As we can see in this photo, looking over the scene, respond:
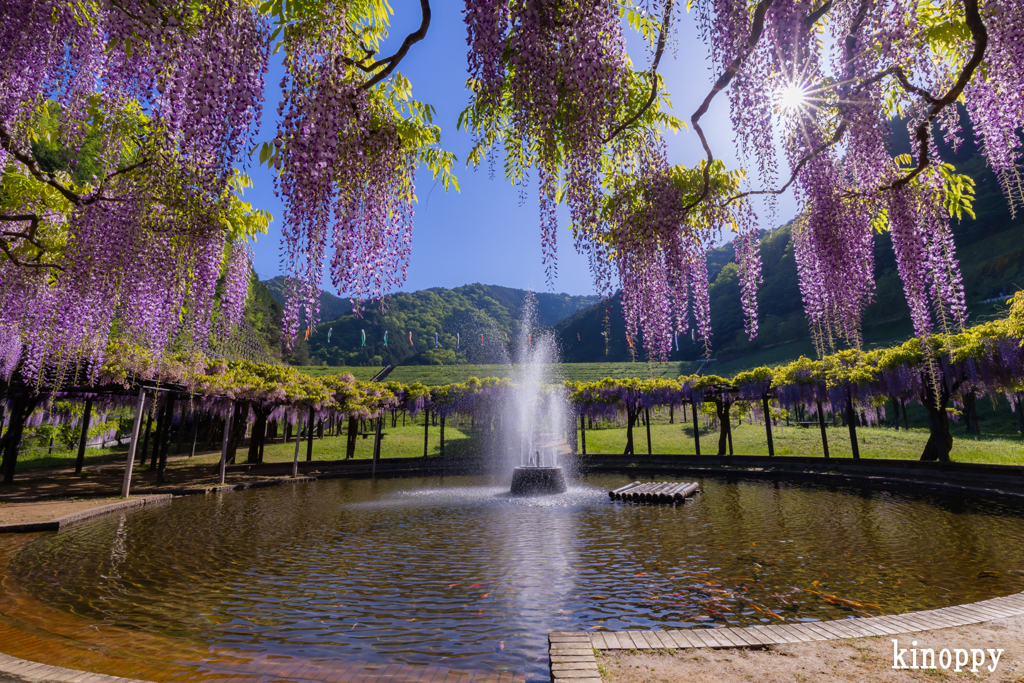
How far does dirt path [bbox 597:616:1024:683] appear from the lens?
332 centimetres

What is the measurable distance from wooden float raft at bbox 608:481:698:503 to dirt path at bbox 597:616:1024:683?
916 cm

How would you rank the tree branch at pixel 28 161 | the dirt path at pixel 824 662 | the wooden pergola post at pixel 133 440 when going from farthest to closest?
the wooden pergola post at pixel 133 440, the tree branch at pixel 28 161, the dirt path at pixel 824 662

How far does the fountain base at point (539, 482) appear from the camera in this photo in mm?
15609

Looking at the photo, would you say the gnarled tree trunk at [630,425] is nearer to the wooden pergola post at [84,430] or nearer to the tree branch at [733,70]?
the tree branch at [733,70]

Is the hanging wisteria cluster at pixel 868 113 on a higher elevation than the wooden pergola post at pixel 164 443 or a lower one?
higher

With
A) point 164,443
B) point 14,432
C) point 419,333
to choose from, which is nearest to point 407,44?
point 164,443

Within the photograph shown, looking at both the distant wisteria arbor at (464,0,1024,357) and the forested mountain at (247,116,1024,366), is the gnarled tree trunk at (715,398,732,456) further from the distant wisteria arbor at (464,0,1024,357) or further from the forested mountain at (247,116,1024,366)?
the distant wisteria arbor at (464,0,1024,357)

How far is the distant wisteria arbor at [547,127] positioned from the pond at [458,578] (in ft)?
10.9

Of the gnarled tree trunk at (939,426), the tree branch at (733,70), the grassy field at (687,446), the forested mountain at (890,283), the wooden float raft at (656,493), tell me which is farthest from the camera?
the forested mountain at (890,283)

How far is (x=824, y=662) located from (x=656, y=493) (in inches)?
391

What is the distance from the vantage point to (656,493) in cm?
1321

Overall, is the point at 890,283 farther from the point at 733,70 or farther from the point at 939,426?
the point at 733,70

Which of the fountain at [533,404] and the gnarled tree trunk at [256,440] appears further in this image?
the fountain at [533,404]

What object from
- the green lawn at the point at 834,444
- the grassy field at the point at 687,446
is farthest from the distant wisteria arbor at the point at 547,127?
the grassy field at the point at 687,446
